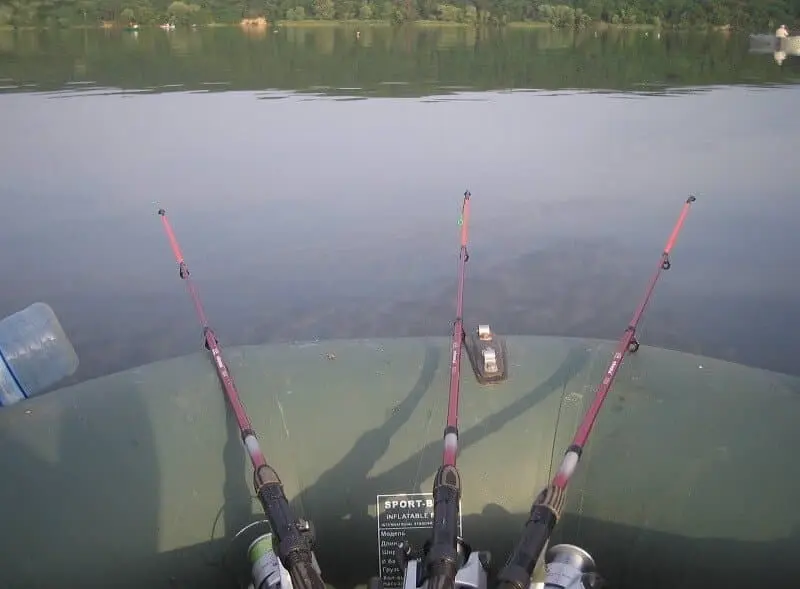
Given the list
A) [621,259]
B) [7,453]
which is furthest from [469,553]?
[621,259]

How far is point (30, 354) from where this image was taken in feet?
9.02

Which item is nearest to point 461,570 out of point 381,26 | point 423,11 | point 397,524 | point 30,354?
point 397,524

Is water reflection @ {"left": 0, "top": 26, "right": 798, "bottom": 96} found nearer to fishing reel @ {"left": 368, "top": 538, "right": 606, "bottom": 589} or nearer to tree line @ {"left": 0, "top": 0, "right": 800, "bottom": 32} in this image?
tree line @ {"left": 0, "top": 0, "right": 800, "bottom": 32}

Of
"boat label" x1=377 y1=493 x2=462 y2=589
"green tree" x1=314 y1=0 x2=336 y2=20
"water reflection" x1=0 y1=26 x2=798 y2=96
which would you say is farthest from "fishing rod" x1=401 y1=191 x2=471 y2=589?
"green tree" x1=314 y1=0 x2=336 y2=20

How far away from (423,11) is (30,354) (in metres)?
20.9

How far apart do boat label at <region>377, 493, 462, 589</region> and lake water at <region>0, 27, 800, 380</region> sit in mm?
1597

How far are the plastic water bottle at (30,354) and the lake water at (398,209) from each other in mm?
617

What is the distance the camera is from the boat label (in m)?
2.19

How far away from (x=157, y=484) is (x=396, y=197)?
3.55 meters

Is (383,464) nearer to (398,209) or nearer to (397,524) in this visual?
(397,524)

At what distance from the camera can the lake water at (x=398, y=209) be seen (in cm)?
393

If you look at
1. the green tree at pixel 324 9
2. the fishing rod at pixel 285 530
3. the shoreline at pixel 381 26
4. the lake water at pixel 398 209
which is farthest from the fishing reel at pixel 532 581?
the green tree at pixel 324 9

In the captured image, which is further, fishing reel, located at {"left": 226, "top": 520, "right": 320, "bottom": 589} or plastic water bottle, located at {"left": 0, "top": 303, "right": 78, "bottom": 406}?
plastic water bottle, located at {"left": 0, "top": 303, "right": 78, "bottom": 406}

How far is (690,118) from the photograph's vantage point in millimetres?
7977
